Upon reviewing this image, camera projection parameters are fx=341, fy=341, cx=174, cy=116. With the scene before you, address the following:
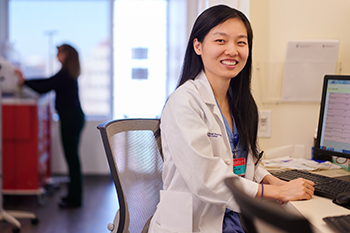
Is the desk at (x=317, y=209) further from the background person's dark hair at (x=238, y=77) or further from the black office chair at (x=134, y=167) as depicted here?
the black office chair at (x=134, y=167)

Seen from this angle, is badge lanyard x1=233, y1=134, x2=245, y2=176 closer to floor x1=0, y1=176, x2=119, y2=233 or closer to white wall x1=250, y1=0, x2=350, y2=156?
white wall x1=250, y1=0, x2=350, y2=156

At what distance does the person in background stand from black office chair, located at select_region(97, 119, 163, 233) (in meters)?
2.08

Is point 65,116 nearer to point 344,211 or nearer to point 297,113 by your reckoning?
point 297,113

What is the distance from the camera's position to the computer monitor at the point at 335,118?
1.37 m

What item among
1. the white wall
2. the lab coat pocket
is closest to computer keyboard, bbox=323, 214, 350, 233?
the lab coat pocket

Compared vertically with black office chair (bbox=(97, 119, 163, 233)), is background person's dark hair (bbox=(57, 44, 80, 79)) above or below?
above

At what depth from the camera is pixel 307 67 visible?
1.85m

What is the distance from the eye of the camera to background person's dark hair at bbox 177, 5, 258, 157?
1214mm

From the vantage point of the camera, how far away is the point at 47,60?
448 cm

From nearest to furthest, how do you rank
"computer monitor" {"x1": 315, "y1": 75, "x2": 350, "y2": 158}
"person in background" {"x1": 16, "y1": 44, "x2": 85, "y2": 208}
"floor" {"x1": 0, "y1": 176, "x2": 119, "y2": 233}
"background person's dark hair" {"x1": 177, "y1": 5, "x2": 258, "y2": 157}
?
1. "background person's dark hair" {"x1": 177, "y1": 5, "x2": 258, "y2": 157}
2. "computer monitor" {"x1": 315, "y1": 75, "x2": 350, "y2": 158}
3. "floor" {"x1": 0, "y1": 176, "x2": 119, "y2": 233}
4. "person in background" {"x1": 16, "y1": 44, "x2": 85, "y2": 208}

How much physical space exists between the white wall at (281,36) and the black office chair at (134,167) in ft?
2.66

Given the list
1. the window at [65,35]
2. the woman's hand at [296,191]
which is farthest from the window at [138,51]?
the woman's hand at [296,191]

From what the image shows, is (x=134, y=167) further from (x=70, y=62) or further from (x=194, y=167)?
(x=70, y=62)

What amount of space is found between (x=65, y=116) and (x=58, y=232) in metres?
1.06
